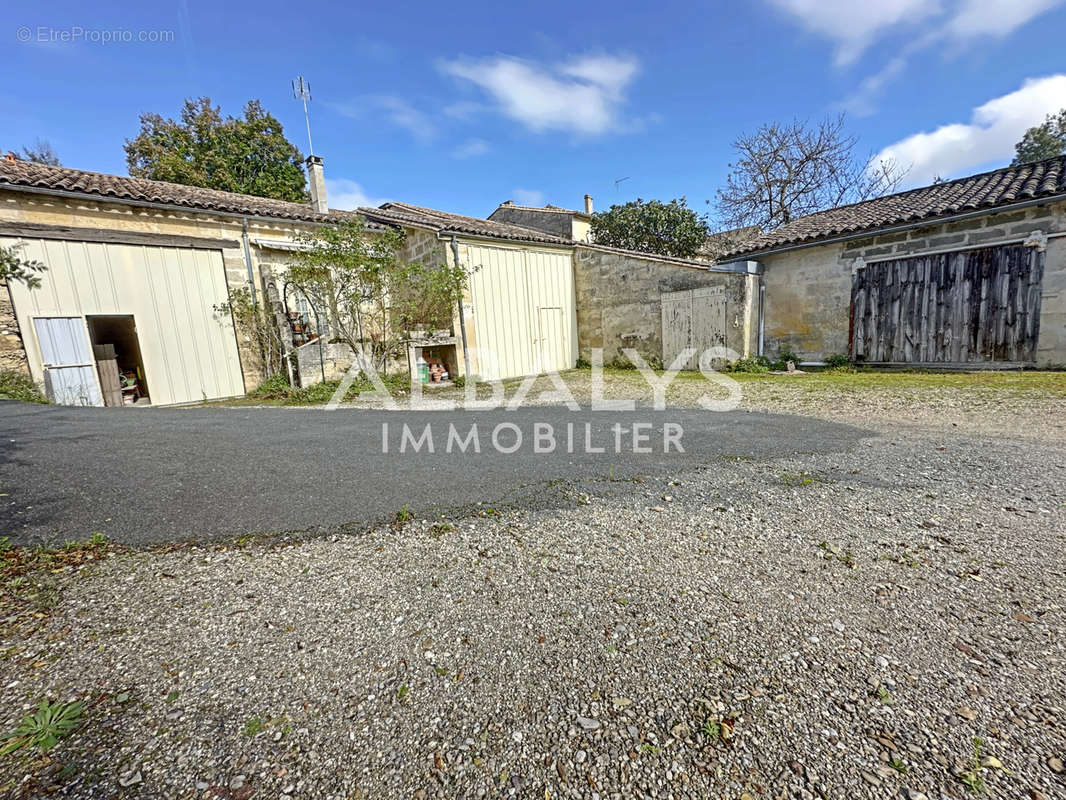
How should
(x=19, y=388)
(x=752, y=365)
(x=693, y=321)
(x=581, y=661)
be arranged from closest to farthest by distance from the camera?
(x=581, y=661), (x=19, y=388), (x=752, y=365), (x=693, y=321)

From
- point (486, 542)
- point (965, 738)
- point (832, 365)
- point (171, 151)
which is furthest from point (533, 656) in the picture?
point (171, 151)

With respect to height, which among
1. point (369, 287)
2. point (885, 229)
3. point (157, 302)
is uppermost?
point (885, 229)

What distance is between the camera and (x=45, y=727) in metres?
1.39

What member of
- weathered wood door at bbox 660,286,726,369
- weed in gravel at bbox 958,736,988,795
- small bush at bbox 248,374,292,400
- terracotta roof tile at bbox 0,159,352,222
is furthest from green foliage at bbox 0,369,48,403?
weathered wood door at bbox 660,286,726,369

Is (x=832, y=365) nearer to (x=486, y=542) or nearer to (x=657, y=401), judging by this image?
(x=657, y=401)

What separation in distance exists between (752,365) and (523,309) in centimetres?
603

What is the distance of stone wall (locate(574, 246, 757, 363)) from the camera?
10.4 meters

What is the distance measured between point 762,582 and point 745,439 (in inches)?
111

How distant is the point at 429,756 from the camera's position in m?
1.32

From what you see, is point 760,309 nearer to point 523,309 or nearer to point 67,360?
point 523,309

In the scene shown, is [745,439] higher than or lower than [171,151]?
→ lower

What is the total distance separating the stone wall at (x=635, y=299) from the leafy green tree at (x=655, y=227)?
4.82m

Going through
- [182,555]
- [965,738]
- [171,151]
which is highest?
[171,151]

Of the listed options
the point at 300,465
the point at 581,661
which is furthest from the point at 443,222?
the point at 581,661
